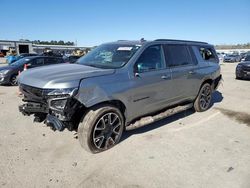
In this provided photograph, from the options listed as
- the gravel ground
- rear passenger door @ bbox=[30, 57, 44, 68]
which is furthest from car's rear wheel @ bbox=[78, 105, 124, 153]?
rear passenger door @ bbox=[30, 57, 44, 68]

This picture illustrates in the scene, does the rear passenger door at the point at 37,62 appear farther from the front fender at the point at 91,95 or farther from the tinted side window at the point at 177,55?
the front fender at the point at 91,95

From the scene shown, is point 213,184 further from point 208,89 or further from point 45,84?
point 208,89

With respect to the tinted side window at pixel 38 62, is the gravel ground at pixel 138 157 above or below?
below

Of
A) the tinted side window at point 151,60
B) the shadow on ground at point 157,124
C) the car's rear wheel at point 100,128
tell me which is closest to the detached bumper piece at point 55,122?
the car's rear wheel at point 100,128

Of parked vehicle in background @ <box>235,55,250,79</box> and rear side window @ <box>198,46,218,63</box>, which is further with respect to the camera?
parked vehicle in background @ <box>235,55,250,79</box>

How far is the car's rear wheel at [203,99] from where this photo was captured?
665 cm

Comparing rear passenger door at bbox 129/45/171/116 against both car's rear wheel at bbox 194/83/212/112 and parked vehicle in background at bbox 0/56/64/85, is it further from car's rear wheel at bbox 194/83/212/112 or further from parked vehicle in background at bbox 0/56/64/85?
parked vehicle in background at bbox 0/56/64/85

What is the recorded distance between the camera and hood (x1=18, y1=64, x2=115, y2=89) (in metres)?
3.62

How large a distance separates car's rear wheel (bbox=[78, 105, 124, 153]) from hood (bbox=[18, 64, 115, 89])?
23.6 inches

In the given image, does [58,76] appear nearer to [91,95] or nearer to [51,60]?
[91,95]

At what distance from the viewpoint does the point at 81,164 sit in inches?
151

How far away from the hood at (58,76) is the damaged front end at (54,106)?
8 cm

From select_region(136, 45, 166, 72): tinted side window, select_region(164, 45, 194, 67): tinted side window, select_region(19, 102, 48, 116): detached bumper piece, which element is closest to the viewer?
select_region(19, 102, 48, 116): detached bumper piece

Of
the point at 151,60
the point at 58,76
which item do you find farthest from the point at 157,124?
the point at 58,76
